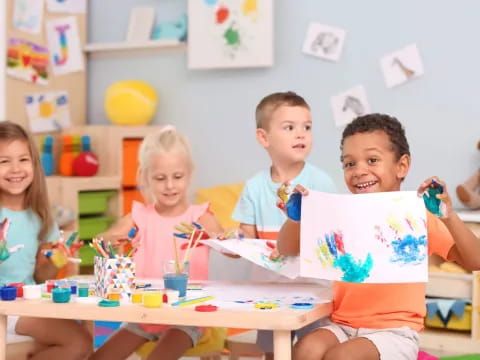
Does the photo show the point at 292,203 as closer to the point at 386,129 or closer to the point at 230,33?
the point at 386,129

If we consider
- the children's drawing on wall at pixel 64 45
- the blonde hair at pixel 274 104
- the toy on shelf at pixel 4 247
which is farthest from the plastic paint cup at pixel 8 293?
the children's drawing on wall at pixel 64 45

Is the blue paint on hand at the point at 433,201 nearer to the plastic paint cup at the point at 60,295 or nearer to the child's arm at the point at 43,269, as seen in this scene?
the plastic paint cup at the point at 60,295

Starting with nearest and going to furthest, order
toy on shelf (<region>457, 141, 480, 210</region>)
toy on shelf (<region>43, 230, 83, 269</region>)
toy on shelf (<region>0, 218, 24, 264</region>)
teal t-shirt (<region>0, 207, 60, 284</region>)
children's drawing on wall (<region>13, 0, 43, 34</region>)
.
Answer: toy on shelf (<region>0, 218, 24, 264</region>) → toy on shelf (<region>43, 230, 83, 269</region>) → teal t-shirt (<region>0, 207, 60, 284</region>) → toy on shelf (<region>457, 141, 480, 210</region>) → children's drawing on wall (<region>13, 0, 43, 34</region>)

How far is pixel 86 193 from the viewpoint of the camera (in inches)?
145

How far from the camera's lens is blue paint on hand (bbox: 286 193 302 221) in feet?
5.82

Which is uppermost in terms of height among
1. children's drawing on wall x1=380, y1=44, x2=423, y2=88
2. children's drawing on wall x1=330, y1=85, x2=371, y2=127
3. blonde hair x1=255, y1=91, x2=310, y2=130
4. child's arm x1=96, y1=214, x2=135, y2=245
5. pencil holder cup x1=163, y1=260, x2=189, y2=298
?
children's drawing on wall x1=380, y1=44, x2=423, y2=88

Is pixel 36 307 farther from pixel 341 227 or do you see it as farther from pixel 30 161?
pixel 30 161

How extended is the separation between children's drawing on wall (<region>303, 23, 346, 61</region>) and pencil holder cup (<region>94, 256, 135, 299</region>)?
204 cm

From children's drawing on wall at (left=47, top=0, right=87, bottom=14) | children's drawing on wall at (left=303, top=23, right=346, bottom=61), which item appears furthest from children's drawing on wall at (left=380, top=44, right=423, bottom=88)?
children's drawing on wall at (left=47, top=0, right=87, bottom=14)

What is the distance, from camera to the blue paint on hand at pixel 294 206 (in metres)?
1.77

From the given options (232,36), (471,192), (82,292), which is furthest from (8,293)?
(232,36)

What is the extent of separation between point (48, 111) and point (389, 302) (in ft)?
8.37

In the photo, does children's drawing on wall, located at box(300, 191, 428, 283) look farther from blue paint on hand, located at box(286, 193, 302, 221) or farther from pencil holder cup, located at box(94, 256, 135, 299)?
pencil holder cup, located at box(94, 256, 135, 299)

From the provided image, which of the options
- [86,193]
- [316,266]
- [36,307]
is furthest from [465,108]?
[36,307]
